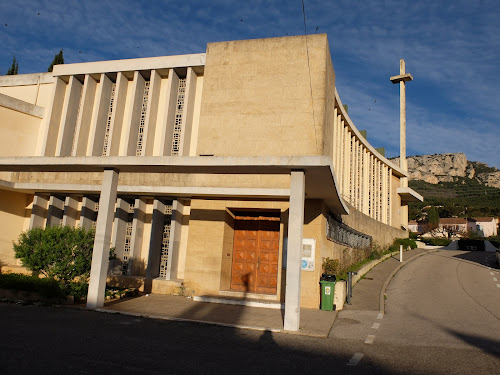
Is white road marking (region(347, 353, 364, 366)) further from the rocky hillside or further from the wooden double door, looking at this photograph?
the rocky hillside

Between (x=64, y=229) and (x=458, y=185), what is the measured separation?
380ft

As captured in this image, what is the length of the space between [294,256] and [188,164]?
349cm

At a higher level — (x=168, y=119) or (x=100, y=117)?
(x=100, y=117)

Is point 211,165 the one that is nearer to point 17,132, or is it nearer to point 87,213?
point 87,213

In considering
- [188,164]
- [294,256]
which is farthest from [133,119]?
[294,256]

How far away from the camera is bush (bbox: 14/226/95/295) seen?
11.1 m

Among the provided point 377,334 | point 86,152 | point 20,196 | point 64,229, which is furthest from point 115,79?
point 377,334

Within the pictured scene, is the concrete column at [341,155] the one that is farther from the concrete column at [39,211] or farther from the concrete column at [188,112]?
the concrete column at [39,211]

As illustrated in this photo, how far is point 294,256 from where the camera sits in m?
9.13

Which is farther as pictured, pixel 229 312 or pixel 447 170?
pixel 447 170

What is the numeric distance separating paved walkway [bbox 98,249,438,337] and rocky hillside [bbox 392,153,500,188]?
112 meters

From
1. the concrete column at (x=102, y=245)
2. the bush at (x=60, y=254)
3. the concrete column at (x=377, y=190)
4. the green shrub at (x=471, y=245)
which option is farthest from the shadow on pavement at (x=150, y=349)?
the green shrub at (x=471, y=245)

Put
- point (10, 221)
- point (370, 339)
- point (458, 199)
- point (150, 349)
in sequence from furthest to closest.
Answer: point (458, 199), point (10, 221), point (370, 339), point (150, 349)

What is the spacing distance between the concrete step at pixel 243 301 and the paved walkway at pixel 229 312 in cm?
26
